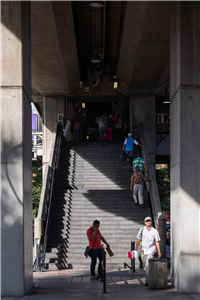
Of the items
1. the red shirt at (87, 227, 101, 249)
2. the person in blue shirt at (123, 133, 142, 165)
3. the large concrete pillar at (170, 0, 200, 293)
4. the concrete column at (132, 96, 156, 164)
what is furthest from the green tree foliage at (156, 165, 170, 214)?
the large concrete pillar at (170, 0, 200, 293)

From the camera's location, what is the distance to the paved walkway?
8430 mm

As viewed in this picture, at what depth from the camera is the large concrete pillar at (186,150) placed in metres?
8.87

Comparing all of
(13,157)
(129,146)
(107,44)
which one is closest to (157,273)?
(13,157)

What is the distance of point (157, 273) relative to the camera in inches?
363

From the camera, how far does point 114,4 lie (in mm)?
16969

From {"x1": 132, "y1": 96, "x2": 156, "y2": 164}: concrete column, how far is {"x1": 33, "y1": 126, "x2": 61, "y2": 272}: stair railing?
19.9ft

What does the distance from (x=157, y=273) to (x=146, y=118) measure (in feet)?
50.2

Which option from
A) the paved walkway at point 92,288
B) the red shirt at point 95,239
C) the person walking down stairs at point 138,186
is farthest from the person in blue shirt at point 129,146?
the red shirt at point 95,239

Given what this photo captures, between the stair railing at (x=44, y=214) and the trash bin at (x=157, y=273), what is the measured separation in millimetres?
4444

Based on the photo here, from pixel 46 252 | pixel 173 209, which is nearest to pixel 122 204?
pixel 46 252

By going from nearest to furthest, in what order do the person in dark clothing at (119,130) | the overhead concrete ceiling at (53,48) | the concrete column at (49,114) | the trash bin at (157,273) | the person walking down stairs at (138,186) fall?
the trash bin at (157,273) < the overhead concrete ceiling at (53,48) < the person walking down stairs at (138,186) < the concrete column at (49,114) < the person in dark clothing at (119,130)

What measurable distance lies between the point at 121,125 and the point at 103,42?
7.36 meters

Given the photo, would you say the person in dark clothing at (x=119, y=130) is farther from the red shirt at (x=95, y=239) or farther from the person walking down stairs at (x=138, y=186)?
the red shirt at (x=95, y=239)

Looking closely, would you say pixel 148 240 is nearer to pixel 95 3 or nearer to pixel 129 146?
pixel 95 3
